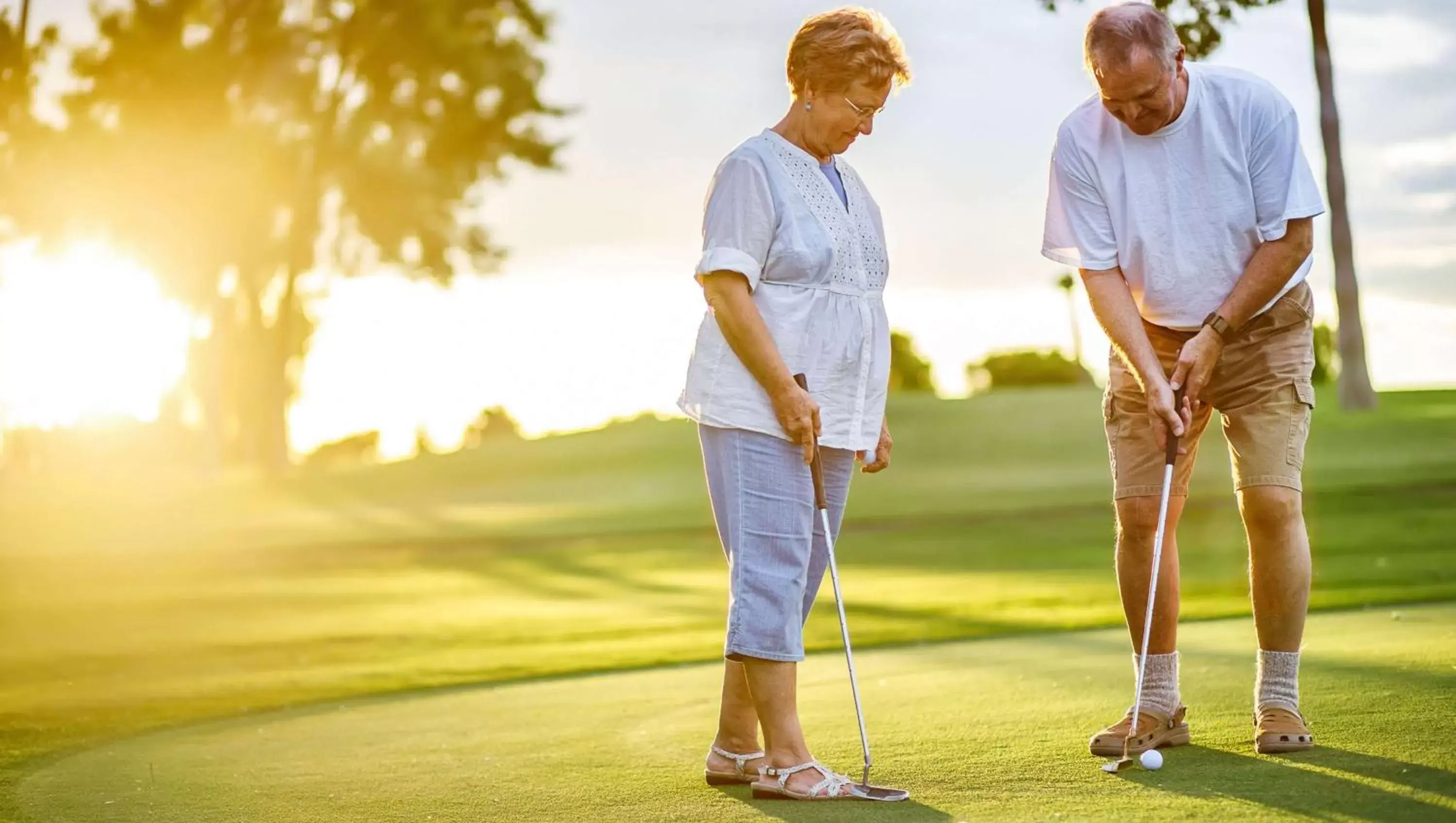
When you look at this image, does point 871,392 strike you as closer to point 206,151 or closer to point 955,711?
point 955,711

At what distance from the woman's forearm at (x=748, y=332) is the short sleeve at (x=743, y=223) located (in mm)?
29

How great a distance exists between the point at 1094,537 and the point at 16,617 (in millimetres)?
10081

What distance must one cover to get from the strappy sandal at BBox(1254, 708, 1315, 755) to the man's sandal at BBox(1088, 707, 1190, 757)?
0.21 metres

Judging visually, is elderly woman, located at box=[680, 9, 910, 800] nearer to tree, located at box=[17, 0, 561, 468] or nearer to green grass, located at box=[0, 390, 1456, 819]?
green grass, located at box=[0, 390, 1456, 819]

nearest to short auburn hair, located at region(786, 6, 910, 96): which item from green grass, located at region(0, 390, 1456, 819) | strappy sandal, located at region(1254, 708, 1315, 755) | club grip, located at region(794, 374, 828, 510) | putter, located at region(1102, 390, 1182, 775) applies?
club grip, located at region(794, 374, 828, 510)

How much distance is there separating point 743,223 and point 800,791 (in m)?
→ 1.30

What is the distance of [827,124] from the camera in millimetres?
3979

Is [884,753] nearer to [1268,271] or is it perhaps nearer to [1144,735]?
[1144,735]

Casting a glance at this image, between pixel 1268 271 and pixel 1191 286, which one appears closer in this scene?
pixel 1268 271

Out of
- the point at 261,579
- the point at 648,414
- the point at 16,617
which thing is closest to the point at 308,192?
the point at 648,414

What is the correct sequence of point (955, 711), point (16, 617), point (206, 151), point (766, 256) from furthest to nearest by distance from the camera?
point (206, 151), point (16, 617), point (955, 711), point (766, 256)

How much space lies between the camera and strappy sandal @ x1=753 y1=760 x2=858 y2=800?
12.3 ft

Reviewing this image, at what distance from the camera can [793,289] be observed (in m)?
3.95

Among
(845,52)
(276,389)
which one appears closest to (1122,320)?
(845,52)
